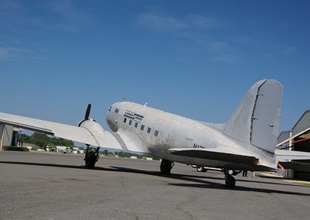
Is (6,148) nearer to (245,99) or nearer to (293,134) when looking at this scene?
(293,134)

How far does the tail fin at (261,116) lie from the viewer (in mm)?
16484

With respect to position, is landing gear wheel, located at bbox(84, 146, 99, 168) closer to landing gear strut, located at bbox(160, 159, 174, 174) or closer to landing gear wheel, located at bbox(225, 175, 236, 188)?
landing gear strut, located at bbox(160, 159, 174, 174)

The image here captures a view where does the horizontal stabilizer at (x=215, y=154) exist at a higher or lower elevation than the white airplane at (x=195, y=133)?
lower

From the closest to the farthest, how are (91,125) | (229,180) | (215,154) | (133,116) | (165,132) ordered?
(215,154) < (229,180) < (165,132) < (133,116) < (91,125)

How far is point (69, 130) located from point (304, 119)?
37408 millimetres

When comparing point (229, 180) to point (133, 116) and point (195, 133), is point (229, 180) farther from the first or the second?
point (133, 116)

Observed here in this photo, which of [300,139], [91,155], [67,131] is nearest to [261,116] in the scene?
[91,155]

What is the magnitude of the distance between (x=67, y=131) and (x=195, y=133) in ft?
29.4

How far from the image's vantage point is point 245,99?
1772 centimetres

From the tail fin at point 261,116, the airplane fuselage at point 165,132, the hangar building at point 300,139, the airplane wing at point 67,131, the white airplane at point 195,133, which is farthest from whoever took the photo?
the hangar building at point 300,139

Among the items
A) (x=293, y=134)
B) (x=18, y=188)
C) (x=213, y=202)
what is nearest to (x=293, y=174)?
(x=293, y=134)

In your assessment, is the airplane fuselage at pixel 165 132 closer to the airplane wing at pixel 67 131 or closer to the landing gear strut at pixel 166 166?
the airplane wing at pixel 67 131

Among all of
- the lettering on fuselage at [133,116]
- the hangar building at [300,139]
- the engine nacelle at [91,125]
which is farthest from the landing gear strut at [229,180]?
the hangar building at [300,139]

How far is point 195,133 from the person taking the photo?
779 inches
